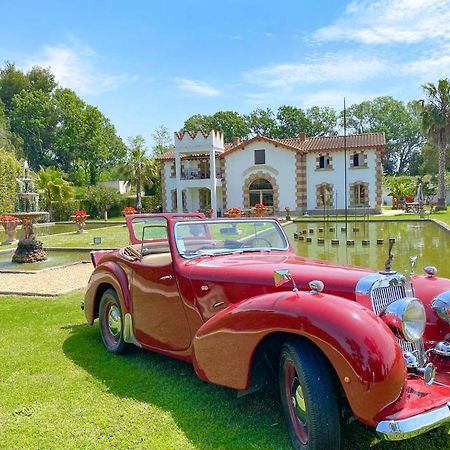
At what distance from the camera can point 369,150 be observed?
32906 mm

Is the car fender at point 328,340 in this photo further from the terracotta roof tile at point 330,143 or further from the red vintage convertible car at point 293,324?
the terracotta roof tile at point 330,143

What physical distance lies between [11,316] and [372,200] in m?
30.0

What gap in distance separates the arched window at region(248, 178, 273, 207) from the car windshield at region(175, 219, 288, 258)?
103 feet

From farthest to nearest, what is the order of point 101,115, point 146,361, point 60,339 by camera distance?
point 101,115, point 60,339, point 146,361

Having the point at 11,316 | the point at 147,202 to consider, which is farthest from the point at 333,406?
the point at 147,202

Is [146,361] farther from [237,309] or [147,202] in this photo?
[147,202]

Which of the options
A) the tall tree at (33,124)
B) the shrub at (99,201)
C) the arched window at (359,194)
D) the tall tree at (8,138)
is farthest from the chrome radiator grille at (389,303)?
the tall tree at (33,124)

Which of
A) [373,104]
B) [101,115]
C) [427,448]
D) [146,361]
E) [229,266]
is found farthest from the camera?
[373,104]

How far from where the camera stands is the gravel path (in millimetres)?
8305

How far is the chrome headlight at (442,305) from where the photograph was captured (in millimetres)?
3262

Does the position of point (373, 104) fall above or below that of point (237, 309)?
above

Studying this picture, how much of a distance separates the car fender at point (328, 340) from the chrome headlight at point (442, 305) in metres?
0.94

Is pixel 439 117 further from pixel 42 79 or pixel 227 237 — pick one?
pixel 42 79

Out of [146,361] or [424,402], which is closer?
[424,402]
